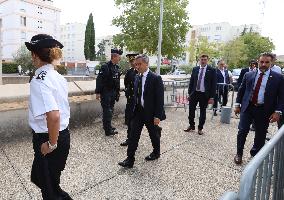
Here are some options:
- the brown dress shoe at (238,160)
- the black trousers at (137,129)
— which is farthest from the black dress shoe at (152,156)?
the brown dress shoe at (238,160)

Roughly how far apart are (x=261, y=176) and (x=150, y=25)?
22083mm

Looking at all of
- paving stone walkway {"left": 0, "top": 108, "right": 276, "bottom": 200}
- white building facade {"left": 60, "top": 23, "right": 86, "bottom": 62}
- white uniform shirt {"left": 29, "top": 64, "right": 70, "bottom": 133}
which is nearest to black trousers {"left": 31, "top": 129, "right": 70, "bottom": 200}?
white uniform shirt {"left": 29, "top": 64, "right": 70, "bottom": 133}

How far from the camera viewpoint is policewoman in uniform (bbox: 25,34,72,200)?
221cm

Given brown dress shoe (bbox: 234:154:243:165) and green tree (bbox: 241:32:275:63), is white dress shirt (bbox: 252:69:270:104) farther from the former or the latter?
green tree (bbox: 241:32:275:63)

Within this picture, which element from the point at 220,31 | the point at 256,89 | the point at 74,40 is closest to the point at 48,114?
the point at 256,89

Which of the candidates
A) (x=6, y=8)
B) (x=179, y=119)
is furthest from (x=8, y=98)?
(x=6, y=8)

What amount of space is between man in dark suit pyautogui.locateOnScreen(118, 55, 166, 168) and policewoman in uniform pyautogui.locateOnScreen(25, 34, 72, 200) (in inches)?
69.9

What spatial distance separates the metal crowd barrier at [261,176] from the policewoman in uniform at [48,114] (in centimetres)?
151

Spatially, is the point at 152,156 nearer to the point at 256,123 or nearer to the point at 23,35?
the point at 256,123

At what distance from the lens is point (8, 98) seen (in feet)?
17.1

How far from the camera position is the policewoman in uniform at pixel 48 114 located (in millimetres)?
2205

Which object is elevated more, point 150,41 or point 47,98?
point 150,41

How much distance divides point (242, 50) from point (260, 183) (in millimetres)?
56431

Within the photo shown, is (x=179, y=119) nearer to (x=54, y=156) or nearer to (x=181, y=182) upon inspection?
(x=181, y=182)
